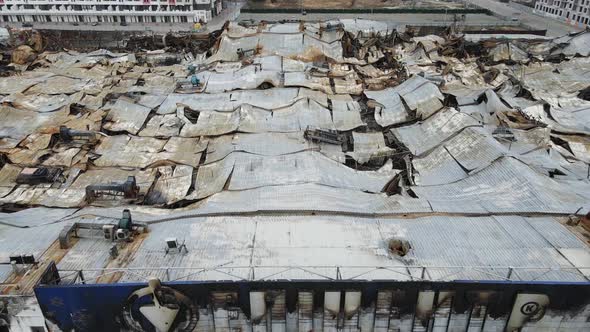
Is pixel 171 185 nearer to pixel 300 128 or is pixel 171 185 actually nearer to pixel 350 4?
pixel 300 128

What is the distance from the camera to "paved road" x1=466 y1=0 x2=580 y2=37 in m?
57.0

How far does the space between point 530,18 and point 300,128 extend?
59402 millimetres

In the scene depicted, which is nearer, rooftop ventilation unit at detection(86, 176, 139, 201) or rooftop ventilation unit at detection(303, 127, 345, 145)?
rooftop ventilation unit at detection(86, 176, 139, 201)

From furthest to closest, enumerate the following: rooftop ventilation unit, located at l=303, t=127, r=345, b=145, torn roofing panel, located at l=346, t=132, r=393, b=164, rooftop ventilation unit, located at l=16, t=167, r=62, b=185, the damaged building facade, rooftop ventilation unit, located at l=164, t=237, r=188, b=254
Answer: rooftop ventilation unit, located at l=303, t=127, r=345, b=145, torn roofing panel, located at l=346, t=132, r=393, b=164, rooftop ventilation unit, located at l=16, t=167, r=62, b=185, rooftop ventilation unit, located at l=164, t=237, r=188, b=254, the damaged building facade

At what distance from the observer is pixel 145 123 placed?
23.6 meters

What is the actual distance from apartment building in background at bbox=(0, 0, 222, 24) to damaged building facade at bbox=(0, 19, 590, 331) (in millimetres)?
27823

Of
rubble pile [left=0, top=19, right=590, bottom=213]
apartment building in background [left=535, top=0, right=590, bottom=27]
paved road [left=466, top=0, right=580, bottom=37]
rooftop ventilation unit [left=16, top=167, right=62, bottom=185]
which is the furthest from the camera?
apartment building in background [left=535, top=0, right=590, bottom=27]

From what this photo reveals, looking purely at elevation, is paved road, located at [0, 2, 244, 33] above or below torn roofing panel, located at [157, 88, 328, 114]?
below

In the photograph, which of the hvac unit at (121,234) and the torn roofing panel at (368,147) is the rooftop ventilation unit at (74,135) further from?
the torn roofing panel at (368,147)

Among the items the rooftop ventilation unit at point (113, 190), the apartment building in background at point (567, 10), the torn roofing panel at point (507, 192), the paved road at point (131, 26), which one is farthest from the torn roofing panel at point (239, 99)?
the apartment building in background at point (567, 10)

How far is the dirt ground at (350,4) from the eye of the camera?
73.1 meters

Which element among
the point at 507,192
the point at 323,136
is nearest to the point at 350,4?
the point at 323,136

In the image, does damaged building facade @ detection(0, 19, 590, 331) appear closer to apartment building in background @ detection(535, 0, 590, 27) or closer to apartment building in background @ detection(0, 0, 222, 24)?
apartment building in background @ detection(0, 0, 222, 24)

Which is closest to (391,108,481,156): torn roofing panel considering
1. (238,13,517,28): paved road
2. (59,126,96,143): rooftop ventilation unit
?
(59,126,96,143): rooftop ventilation unit
